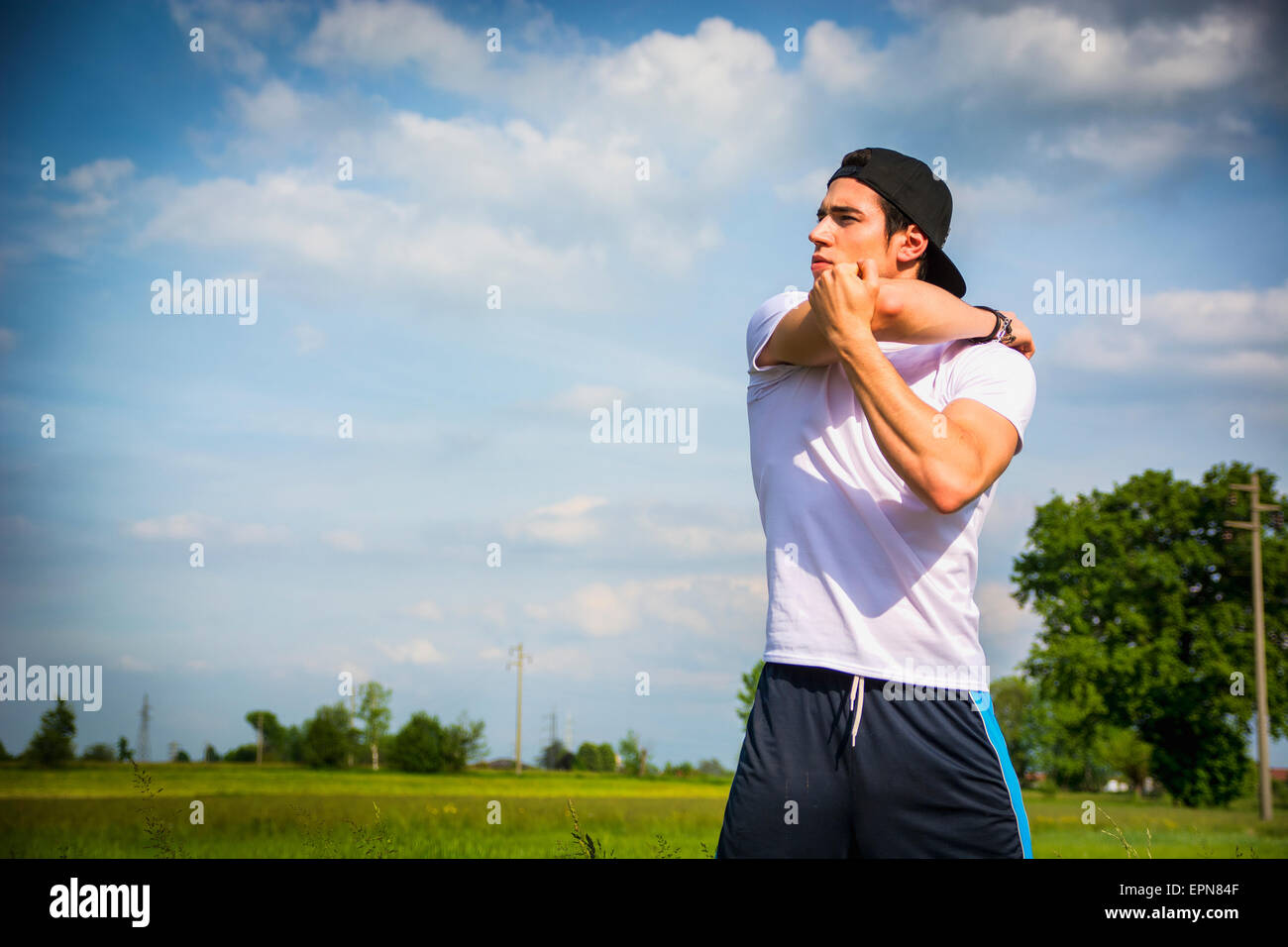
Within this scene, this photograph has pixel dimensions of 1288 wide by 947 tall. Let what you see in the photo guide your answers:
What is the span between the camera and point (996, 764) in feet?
8.25

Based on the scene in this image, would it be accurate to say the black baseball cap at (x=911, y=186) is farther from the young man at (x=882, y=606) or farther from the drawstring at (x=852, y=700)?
the drawstring at (x=852, y=700)

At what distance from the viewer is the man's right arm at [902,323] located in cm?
246

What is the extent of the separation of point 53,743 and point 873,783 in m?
44.9

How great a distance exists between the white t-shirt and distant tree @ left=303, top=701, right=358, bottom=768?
2430 inches

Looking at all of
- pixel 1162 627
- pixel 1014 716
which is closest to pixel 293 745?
pixel 1014 716

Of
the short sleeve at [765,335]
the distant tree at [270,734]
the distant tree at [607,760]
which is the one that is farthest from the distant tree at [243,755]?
the short sleeve at [765,335]

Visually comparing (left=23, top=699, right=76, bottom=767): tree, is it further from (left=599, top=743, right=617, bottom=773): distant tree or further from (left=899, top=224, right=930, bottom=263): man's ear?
(left=899, top=224, right=930, bottom=263): man's ear

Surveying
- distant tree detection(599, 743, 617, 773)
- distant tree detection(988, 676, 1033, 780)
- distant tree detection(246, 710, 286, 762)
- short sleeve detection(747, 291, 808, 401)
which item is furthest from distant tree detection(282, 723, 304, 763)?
short sleeve detection(747, 291, 808, 401)

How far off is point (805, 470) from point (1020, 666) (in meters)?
35.9

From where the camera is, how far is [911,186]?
279cm

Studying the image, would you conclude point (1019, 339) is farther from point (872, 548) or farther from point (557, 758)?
point (557, 758)

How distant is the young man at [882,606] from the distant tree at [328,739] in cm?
6167

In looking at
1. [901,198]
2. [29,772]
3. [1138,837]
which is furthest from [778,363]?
[29,772]
